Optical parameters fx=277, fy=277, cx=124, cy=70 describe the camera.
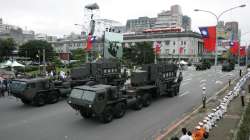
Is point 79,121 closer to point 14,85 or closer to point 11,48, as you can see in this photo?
point 14,85

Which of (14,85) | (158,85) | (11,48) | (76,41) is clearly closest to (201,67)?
(158,85)

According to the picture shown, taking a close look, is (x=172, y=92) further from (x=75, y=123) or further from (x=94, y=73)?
(x=75, y=123)

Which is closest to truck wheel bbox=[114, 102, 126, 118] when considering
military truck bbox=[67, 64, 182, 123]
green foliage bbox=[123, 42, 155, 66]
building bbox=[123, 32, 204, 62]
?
military truck bbox=[67, 64, 182, 123]

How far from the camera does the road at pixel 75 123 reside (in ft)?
40.2

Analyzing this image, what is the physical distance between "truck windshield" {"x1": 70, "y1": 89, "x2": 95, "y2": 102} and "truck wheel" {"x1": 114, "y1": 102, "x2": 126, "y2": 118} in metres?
1.84

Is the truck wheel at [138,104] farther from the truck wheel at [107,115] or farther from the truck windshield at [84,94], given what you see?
the truck windshield at [84,94]

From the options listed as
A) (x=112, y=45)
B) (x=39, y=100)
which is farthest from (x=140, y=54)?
(x=39, y=100)

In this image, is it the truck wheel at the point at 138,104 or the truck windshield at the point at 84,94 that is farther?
the truck wheel at the point at 138,104

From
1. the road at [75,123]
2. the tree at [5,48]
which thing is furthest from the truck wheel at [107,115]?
the tree at [5,48]

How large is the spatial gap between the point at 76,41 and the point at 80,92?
5668 inches

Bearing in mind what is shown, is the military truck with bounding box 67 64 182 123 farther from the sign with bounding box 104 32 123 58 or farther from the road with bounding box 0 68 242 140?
the sign with bounding box 104 32 123 58

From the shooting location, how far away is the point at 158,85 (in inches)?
766

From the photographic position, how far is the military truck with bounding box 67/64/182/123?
44.8 feet

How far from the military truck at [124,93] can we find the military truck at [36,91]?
4.76m
